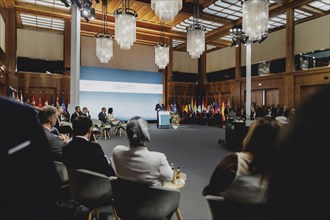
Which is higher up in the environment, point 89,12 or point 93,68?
point 89,12

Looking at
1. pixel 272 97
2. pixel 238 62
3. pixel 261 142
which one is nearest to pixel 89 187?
pixel 261 142

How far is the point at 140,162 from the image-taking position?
75.2 inches

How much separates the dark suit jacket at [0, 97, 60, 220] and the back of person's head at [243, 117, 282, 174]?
4.08ft

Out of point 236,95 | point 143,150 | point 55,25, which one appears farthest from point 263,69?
point 143,150

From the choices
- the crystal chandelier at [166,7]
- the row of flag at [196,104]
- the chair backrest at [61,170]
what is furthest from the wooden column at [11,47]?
the chair backrest at [61,170]

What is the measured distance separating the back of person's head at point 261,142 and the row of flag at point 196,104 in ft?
38.6

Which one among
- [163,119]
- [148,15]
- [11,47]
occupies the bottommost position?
[163,119]

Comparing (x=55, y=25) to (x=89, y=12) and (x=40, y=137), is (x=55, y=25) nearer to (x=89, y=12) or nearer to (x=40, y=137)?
(x=89, y=12)

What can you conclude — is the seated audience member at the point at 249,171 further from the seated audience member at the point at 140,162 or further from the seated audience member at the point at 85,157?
the seated audience member at the point at 85,157

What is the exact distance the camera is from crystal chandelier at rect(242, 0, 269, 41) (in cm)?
445

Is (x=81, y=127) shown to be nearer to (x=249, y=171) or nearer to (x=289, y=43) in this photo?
(x=249, y=171)

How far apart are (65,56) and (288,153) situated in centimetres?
1327

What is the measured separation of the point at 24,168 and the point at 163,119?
37.3ft

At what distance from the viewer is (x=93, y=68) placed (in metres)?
13.0
